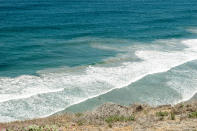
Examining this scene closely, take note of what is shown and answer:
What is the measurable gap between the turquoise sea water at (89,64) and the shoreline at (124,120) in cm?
500

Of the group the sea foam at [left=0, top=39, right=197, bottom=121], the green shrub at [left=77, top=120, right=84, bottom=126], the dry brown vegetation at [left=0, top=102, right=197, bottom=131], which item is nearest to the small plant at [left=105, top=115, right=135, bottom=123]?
the dry brown vegetation at [left=0, top=102, right=197, bottom=131]

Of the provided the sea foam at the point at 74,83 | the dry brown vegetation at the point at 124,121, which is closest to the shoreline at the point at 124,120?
the dry brown vegetation at the point at 124,121

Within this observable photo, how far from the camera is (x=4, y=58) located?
3375 centimetres

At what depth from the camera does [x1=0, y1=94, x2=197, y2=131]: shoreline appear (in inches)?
540

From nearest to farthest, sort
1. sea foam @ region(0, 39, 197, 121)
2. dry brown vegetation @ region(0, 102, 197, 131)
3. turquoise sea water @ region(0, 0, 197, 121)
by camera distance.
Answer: dry brown vegetation @ region(0, 102, 197, 131) → sea foam @ region(0, 39, 197, 121) → turquoise sea water @ region(0, 0, 197, 121)

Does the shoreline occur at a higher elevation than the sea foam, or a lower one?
higher

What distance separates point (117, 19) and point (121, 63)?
31.9 metres

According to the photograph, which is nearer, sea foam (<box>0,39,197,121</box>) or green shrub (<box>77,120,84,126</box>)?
green shrub (<box>77,120,84,126</box>)

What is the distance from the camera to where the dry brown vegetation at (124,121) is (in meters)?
13.6

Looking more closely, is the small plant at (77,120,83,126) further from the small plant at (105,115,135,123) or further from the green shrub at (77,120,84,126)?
the small plant at (105,115,135,123)

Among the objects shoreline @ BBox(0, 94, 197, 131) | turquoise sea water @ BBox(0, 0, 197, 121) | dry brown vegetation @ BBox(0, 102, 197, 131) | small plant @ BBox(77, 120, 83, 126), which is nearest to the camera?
dry brown vegetation @ BBox(0, 102, 197, 131)

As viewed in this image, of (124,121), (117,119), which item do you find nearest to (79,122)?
(117,119)

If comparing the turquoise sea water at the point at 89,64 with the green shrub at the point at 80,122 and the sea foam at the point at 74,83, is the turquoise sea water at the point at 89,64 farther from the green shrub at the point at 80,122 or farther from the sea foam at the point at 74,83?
the green shrub at the point at 80,122

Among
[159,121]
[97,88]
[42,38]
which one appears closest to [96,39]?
[42,38]
